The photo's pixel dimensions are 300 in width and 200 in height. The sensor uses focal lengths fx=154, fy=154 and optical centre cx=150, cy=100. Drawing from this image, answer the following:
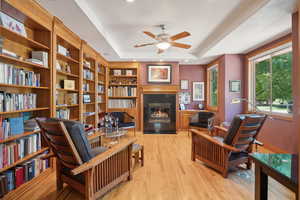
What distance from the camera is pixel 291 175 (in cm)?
89

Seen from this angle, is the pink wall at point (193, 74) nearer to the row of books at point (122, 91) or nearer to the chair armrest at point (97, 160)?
the row of books at point (122, 91)

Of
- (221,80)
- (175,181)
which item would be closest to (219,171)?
(175,181)

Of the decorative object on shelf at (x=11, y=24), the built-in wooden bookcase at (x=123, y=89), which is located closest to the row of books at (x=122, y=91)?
the built-in wooden bookcase at (x=123, y=89)

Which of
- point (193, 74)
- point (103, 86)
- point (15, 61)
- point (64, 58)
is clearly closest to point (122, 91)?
point (103, 86)

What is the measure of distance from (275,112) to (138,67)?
13.4 feet

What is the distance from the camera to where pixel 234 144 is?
86.3 inches

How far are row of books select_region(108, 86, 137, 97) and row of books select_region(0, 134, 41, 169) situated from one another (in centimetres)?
325

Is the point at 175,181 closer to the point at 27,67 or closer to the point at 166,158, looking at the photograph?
the point at 166,158

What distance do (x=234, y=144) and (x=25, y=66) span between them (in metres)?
3.25

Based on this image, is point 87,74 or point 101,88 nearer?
point 87,74

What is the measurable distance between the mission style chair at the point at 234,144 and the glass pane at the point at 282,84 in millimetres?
1607

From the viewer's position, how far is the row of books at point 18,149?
1767mm

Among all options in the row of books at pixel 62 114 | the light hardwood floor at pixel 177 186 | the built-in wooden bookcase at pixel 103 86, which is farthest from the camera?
the built-in wooden bookcase at pixel 103 86

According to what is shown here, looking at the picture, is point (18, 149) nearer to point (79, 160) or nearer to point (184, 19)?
point (79, 160)
